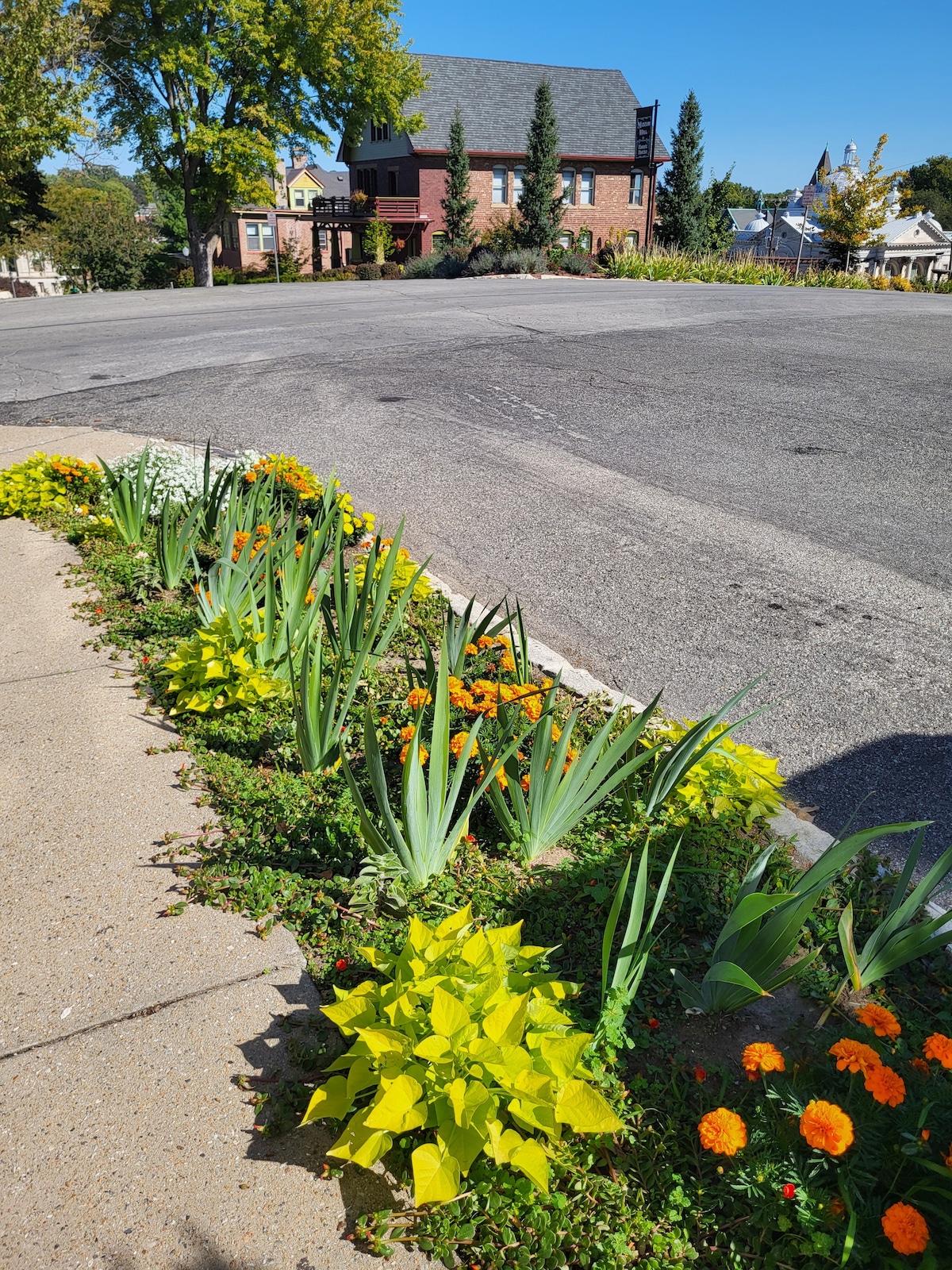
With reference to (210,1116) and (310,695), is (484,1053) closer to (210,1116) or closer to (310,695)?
(210,1116)

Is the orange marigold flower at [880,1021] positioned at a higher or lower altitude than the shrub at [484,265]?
lower

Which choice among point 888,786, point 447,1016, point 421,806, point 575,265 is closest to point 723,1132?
point 447,1016

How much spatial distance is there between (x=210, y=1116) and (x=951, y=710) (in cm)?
318

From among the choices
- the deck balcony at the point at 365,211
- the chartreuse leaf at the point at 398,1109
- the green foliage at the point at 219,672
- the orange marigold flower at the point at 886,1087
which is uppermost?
the deck balcony at the point at 365,211

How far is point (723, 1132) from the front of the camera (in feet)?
5.28

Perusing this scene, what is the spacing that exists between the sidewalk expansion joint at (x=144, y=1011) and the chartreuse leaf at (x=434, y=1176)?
0.75 m

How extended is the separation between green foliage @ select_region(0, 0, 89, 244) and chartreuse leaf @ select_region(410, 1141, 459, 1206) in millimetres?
35053

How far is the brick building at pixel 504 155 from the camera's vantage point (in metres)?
41.6

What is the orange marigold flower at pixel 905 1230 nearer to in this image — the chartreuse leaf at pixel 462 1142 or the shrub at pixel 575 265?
the chartreuse leaf at pixel 462 1142

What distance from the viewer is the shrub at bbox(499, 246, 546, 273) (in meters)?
27.4

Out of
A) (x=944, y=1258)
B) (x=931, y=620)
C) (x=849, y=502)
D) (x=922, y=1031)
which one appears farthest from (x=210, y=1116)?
(x=849, y=502)

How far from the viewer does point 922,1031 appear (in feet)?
6.72

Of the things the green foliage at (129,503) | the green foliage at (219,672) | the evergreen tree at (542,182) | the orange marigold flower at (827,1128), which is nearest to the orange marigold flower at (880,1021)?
the orange marigold flower at (827,1128)

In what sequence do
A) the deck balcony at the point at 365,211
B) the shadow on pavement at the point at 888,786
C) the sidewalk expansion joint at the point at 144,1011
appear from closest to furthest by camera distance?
1. the sidewalk expansion joint at the point at 144,1011
2. the shadow on pavement at the point at 888,786
3. the deck balcony at the point at 365,211
